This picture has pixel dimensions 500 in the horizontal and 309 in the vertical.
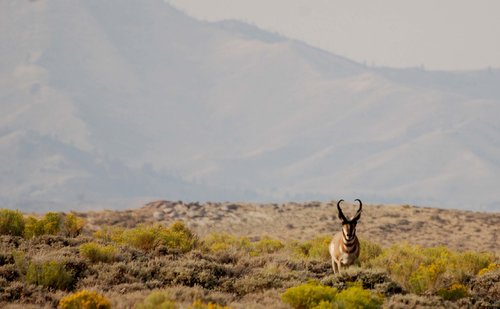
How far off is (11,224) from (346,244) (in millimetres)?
8541

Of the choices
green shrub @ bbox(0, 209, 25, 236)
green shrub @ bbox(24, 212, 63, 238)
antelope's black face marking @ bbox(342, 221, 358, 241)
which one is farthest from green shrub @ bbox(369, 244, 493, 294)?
green shrub @ bbox(0, 209, 25, 236)

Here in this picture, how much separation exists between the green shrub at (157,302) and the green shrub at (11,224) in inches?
332

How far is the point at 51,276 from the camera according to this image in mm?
15641

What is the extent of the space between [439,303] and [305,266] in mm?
5348

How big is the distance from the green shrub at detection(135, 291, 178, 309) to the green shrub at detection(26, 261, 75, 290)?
2.48 metres

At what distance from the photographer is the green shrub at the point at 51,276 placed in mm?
15625

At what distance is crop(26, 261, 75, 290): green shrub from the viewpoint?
15625 millimetres

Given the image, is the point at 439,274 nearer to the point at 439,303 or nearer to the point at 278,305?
the point at 439,303

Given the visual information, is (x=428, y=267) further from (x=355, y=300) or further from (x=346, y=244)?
(x=355, y=300)

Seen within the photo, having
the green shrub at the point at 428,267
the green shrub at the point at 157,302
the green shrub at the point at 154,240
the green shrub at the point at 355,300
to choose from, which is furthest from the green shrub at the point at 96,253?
the green shrub at the point at 428,267

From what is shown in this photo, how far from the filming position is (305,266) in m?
20.6

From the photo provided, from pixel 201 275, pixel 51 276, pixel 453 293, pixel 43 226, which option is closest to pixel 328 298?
pixel 201 275

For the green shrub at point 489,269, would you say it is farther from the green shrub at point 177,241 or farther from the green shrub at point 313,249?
the green shrub at point 177,241

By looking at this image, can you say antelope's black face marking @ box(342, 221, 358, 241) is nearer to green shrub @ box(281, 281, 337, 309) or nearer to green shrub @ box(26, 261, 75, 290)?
green shrub @ box(281, 281, 337, 309)
